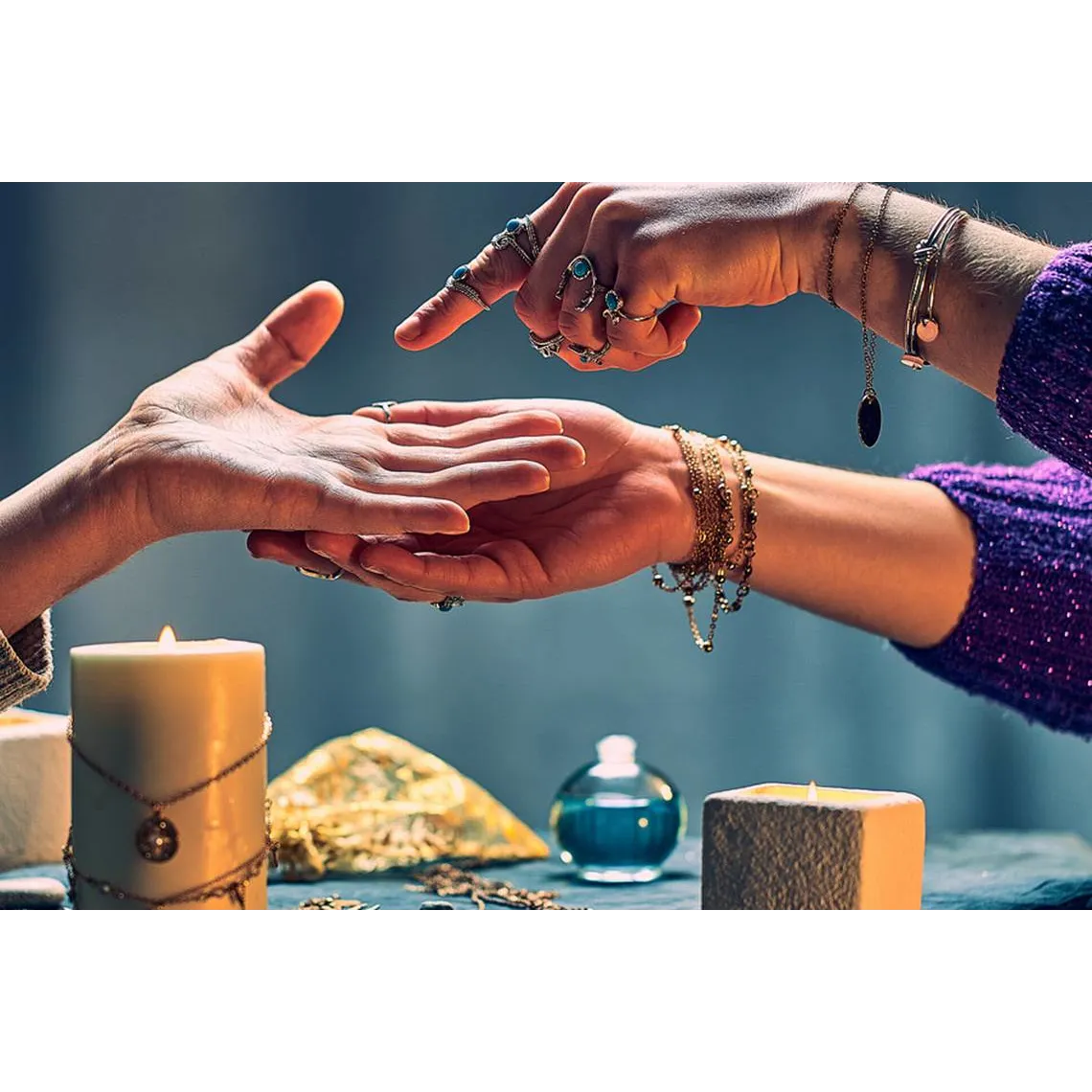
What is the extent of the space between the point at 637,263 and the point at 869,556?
31cm

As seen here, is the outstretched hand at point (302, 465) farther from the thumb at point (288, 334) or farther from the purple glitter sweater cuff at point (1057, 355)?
the purple glitter sweater cuff at point (1057, 355)

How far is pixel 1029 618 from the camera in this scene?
41.3 inches

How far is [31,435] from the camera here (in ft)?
5.30

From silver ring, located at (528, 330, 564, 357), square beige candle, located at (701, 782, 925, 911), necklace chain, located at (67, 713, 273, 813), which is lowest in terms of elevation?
square beige candle, located at (701, 782, 925, 911)

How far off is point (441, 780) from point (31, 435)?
78 cm

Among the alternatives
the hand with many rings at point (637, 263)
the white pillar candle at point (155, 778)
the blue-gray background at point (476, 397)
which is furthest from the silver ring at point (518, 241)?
the blue-gray background at point (476, 397)

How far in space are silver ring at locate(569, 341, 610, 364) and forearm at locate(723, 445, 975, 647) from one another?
0.15 m

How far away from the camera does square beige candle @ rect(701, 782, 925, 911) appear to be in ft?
2.32

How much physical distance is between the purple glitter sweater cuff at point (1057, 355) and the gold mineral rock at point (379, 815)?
489mm

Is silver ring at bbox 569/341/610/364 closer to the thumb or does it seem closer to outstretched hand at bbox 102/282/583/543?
outstretched hand at bbox 102/282/583/543

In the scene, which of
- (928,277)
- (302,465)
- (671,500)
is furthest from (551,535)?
(928,277)

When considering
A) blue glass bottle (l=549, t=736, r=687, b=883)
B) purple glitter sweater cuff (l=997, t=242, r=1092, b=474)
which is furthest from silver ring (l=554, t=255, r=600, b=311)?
blue glass bottle (l=549, t=736, r=687, b=883)

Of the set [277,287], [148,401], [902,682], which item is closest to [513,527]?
[148,401]

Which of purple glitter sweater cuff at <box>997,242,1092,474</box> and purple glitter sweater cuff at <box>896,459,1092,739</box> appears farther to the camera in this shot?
purple glitter sweater cuff at <box>896,459,1092,739</box>
